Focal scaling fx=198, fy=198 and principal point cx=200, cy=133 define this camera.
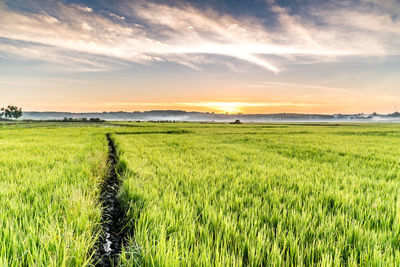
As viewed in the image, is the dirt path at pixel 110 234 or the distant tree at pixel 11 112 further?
the distant tree at pixel 11 112

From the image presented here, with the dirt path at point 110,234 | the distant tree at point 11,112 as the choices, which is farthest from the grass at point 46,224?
the distant tree at point 11,112

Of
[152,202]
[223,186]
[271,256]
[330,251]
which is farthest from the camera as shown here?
[223,186]

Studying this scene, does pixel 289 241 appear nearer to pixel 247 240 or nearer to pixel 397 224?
pixel 247 240

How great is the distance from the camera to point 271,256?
1699mm

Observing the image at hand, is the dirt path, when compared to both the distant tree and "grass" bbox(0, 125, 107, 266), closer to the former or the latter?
"grass" bbox(0, 125, 107, 266)

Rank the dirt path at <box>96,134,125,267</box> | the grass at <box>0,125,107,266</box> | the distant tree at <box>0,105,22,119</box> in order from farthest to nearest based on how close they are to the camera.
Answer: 1. the distant tree at <box>0,105,22,119</box>
2. the dirt path at <box>96,134,125,267</box>
3. the grass at <box>0,125,107,266</box>

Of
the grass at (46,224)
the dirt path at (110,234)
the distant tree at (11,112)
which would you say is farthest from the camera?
the distant tree at (11,112)

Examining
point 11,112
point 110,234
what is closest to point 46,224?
point 110,234

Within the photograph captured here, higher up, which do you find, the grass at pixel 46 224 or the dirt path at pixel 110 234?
the grass at pixel 46 224

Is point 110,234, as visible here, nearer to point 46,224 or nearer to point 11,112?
point 46,224

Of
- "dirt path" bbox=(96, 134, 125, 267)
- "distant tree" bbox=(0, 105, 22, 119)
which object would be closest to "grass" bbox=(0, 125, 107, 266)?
Result: "dirt path" bbox=(96, 134, 125, 267)

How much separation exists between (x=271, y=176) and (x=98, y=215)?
150 inches

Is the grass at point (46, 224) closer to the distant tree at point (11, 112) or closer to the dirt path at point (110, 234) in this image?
the dirt path at point (110, 234)

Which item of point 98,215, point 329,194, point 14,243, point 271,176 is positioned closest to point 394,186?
point 329,194
